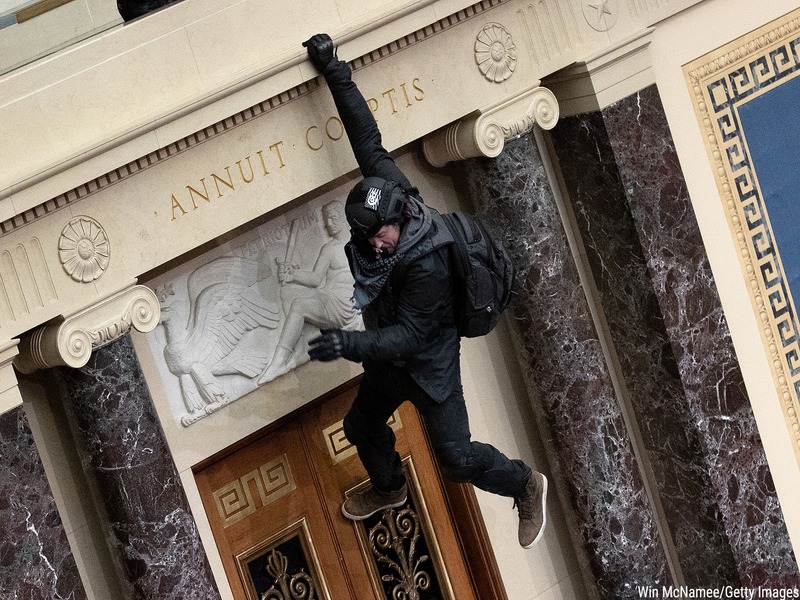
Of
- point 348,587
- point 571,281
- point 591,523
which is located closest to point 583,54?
point 571,281

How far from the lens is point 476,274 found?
202 inches

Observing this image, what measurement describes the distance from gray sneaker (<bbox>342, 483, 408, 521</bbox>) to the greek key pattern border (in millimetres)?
1982

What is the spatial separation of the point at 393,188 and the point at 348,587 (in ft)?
6.46

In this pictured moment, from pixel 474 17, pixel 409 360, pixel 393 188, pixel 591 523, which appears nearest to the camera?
pixel 393 188

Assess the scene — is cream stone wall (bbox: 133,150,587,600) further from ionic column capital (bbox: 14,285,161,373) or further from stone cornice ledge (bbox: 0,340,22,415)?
stone cornice ledge (bbox: 0,340,22,415)

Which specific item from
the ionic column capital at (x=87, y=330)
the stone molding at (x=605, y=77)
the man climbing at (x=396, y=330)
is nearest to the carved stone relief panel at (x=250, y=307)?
the ionic column capital at (x=87, y=330)

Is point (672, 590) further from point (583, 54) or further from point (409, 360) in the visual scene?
point (583, 54)

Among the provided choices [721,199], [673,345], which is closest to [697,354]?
[673,345]

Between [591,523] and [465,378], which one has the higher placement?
[465,378]

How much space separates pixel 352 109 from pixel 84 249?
1148 millimetres

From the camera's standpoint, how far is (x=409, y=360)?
17.1 feet

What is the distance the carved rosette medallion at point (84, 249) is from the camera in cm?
482

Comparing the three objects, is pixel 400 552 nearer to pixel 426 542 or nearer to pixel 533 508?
pixel 426 542

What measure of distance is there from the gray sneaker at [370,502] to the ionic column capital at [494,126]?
1.48 meters
